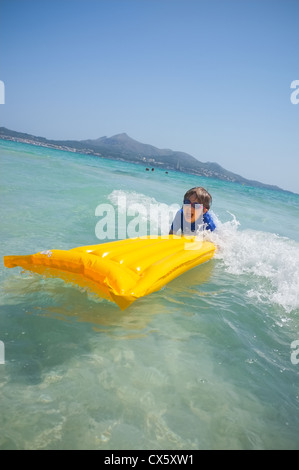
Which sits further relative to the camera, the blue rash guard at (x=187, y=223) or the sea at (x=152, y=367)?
the blue rash guard at (x=187, y=223)

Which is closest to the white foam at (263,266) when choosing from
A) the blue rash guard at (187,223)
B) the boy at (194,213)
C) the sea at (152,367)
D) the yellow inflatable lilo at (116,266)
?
the sea at (152,367)

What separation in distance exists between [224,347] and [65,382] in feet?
4.36

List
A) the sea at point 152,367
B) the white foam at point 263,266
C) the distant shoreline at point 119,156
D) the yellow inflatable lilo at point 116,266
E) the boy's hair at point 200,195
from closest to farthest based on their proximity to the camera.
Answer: the sea at point 152,367, the yellow inflatable lilo at point 116,266, the white foam at point 263,266, the boy's hair at point 200,195, the distant shoreline at point 119,156

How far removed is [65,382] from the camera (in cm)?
183

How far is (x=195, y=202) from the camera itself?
4406 mm

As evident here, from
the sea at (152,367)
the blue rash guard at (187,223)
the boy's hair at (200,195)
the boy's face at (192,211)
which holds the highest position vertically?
the boy's hair at (200,195)

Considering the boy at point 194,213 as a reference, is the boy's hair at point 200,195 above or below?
above

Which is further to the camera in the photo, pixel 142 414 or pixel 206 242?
pixel 206 242

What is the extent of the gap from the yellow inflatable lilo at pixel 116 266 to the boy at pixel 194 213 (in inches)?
41.2

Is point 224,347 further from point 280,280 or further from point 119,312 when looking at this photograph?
point 280,280

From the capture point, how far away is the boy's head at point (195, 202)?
4.37m

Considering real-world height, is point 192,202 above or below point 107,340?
above

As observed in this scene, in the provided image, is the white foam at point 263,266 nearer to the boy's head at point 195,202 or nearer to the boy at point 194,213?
the boy at point 194,213

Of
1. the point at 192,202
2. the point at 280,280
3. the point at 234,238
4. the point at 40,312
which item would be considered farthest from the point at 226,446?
the point at 234,238
